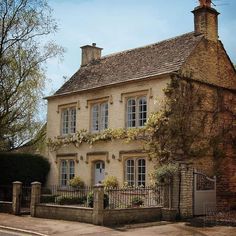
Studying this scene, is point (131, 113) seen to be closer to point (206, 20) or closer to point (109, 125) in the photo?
point (109, 125)

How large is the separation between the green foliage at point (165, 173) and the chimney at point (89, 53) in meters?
14.6

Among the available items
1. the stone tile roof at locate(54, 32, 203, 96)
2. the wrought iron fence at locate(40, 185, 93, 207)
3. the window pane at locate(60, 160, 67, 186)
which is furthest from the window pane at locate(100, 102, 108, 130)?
the window pane at locate(60, 160, 67, 186)

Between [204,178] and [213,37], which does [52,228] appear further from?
[213,37]

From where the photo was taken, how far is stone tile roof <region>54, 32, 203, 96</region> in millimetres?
24250

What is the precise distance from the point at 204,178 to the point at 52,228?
27.3 feet

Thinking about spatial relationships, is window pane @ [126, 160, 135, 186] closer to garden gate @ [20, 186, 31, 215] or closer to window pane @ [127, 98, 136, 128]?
window pane @ [127, 98, 136, 128]

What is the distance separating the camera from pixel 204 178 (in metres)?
21.6

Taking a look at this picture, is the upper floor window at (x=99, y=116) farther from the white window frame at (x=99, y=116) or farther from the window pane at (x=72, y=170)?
the window pane at (x=72, y=170)

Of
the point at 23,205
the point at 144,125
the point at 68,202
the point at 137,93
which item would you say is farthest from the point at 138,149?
the point at 23,205

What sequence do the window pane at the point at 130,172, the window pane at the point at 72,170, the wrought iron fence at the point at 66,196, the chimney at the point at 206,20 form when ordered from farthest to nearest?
the window pane at the point at 72,170 → the chimney at the point at 206,20 → the window pane at the point at 130,172 → the wrought iron fence at the point at 66,196

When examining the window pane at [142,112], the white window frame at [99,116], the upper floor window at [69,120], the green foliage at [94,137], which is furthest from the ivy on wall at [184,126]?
the upper floor window at [69,120]

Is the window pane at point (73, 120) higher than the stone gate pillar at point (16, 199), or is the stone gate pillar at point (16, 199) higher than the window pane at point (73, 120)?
the window pane at point (73, 120)

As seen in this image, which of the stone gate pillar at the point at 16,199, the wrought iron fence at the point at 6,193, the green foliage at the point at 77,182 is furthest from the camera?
the green foliage at the point at 77,182

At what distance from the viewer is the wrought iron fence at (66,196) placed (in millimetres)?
22984
